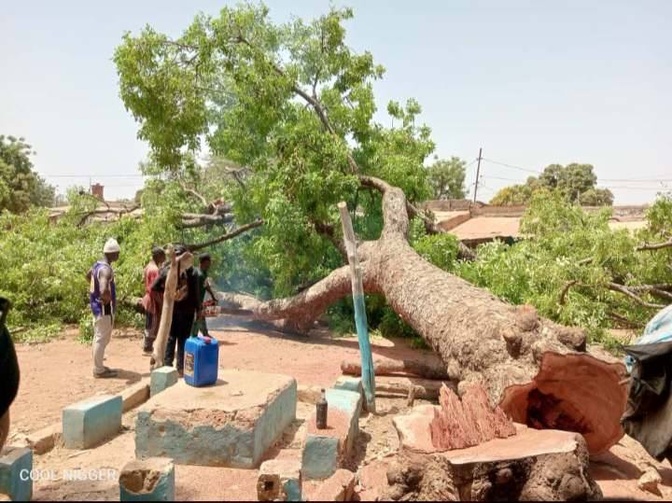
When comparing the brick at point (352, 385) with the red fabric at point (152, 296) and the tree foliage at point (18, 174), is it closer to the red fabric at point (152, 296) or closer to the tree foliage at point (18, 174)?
the red fabric at point (152, 296)

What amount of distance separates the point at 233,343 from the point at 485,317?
16.0ft

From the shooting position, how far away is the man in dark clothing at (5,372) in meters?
2.83

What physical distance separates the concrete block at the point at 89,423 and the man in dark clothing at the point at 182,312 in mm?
1718

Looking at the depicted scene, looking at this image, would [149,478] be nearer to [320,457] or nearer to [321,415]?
[320,457]

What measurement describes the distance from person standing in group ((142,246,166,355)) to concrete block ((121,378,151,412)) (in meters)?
1.77

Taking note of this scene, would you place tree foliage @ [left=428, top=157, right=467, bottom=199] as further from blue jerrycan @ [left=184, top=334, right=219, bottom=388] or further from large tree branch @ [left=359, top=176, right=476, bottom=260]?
blue jerrycan @ [left=184, top=334, right=219, bottom=388]

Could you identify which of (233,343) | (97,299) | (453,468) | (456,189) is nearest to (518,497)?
(453,468)

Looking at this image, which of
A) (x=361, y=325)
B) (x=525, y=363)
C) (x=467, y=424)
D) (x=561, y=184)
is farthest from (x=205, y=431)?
(x=561, y=184)

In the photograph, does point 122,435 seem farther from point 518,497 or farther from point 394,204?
point 394,204

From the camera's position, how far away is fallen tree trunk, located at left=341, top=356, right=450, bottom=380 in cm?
627

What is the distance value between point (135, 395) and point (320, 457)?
2316 mm

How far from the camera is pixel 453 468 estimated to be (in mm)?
3078

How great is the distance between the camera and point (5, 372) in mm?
2881

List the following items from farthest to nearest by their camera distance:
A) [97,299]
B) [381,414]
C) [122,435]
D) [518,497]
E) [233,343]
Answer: [233,343] → [97,299] → [381,414] → [122,435] → [518,497]
